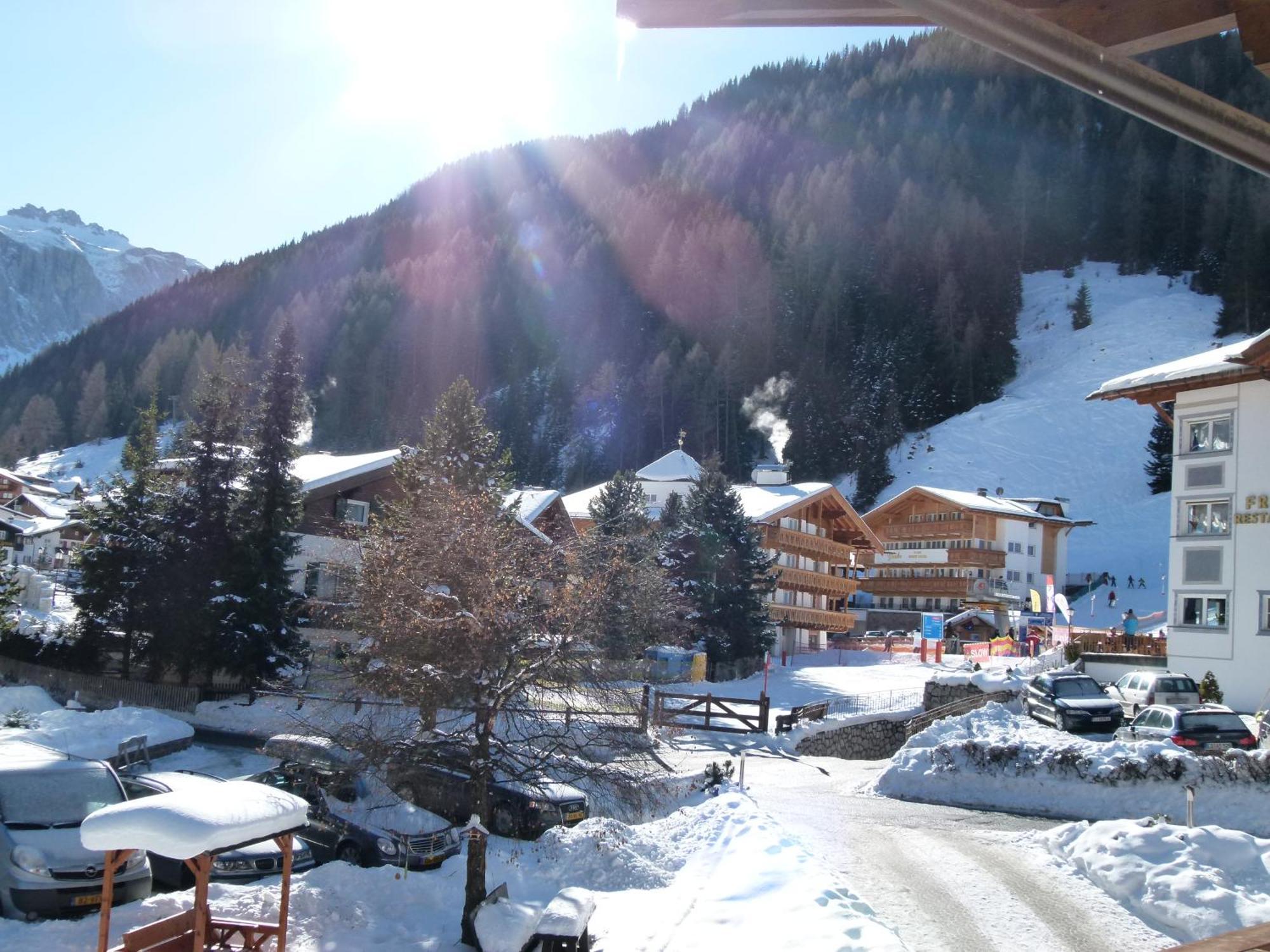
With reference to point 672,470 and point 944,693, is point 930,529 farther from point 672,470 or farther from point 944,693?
point 944,693

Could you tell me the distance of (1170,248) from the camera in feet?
415

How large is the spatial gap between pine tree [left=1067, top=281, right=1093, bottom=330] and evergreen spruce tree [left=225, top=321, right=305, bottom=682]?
99.7 meters

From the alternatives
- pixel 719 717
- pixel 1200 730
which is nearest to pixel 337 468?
pixel 719 717

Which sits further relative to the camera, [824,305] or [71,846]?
[824,305]

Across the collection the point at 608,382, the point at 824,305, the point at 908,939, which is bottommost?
the point at 908,939

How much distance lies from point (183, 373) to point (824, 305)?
95.4 m

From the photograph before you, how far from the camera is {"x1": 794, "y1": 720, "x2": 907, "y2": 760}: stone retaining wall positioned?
31.9 meters

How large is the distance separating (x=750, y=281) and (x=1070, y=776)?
126 m

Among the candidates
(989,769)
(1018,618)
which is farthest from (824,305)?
(989,769)

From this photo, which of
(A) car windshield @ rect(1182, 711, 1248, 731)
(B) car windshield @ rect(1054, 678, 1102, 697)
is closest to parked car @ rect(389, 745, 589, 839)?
(A) car windshield @ rect(1182, 711, 1248, 731)

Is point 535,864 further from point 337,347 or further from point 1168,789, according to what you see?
point 337,347

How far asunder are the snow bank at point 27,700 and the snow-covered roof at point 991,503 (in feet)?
194

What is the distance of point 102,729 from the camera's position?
94.4 ft

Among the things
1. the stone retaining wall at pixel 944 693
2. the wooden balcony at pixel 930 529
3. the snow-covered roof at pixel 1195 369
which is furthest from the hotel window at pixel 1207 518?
the wooden balcony at pixel 930 529
